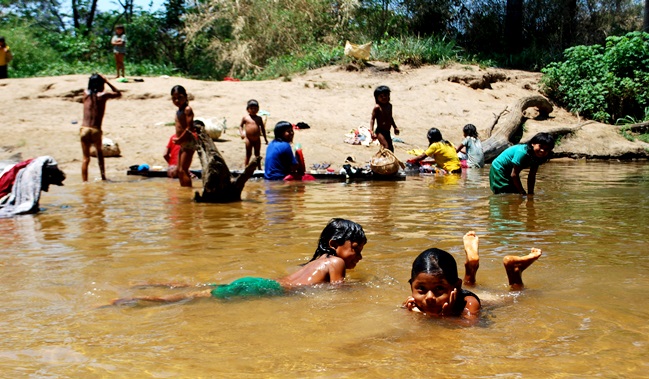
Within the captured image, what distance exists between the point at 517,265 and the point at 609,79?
15.7 m

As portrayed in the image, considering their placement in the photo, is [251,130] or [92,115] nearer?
[92,115]

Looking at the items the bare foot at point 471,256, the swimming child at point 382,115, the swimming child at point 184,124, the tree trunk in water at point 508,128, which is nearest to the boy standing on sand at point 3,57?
the swimming child at point 184,124

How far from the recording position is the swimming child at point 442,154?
13078mm

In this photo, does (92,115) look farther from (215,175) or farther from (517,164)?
(517,164)

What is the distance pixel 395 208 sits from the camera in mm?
8477

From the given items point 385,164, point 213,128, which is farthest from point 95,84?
point 385,164

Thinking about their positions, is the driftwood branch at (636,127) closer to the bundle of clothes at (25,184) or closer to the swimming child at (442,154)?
the swimming child at (442,154)

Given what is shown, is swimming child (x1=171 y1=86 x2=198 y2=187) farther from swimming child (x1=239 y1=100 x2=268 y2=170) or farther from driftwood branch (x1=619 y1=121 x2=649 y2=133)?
driftwood branch (x1=619 y1=121 x2=649 y2=133)

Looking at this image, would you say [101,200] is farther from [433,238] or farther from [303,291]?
[303,291]

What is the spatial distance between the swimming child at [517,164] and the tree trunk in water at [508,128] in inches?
242

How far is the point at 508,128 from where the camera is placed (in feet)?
53.2

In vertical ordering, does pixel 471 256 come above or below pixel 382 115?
below

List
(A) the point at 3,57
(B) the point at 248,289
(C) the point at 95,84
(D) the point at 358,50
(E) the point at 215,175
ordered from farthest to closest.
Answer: (D) the point at 358,50 < (A) the point at 3,57 < (C) the point at 95,84 < (E) the point at 215,175 < (B) the point at 248,289

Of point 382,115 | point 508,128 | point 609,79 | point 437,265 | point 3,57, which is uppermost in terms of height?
point 3,57
